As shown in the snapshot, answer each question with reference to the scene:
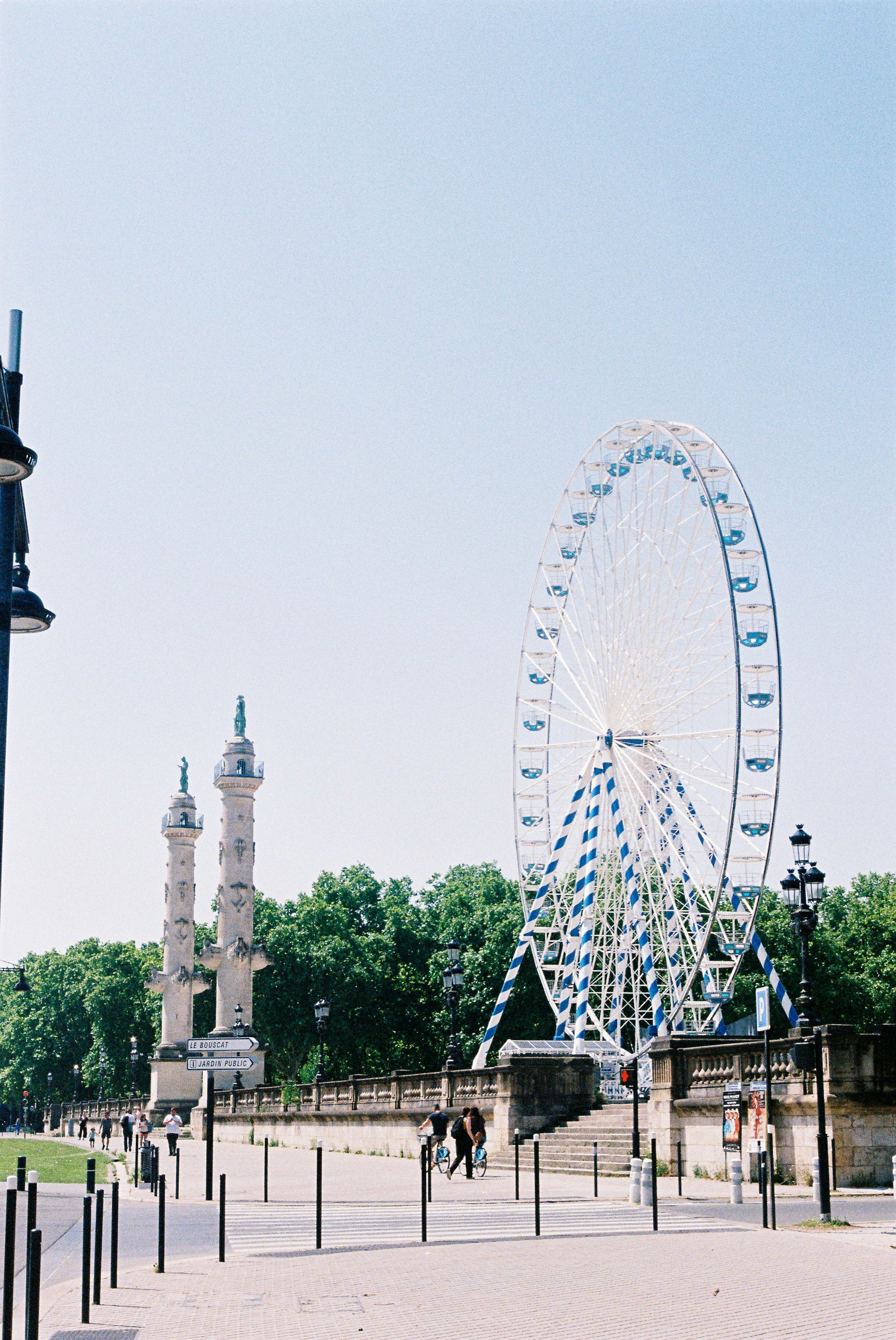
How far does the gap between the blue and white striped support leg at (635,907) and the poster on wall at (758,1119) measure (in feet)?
84.4

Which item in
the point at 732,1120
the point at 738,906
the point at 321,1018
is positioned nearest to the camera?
the point at 732,1120

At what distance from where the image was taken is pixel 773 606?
45.2 m

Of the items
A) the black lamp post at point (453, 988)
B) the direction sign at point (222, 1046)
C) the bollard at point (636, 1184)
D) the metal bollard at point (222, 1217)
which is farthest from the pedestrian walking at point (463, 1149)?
the metal bollard at point (222, 1217)

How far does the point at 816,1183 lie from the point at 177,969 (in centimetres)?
6734

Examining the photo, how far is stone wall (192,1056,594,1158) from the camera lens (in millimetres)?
37438

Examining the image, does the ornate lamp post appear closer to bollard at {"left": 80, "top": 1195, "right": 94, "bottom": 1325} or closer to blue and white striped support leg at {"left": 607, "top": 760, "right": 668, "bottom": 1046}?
bollard at {"left": 80, "top": 1195, "right": 94, "bottom": 1325}

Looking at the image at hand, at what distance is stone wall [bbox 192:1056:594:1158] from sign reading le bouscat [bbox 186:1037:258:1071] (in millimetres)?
8704

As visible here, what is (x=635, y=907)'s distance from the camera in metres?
48.8

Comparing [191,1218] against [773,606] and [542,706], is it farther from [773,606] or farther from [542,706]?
[542,706]

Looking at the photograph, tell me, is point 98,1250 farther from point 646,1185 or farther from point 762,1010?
point 646,1185

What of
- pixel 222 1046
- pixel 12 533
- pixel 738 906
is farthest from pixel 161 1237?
pixel 738 906

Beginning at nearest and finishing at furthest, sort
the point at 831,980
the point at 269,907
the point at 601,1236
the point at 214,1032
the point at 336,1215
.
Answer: the point at 601,1236 < the point at 336,1215 < the point at 214,1032 < the point at 831,980 < the point at 269,907

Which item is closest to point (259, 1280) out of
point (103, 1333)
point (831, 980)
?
point (103, 1333)

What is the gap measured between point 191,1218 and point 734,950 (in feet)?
83.0
